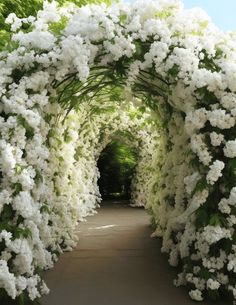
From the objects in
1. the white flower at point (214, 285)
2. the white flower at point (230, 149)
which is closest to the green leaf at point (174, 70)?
the white flower at point (230, 149)

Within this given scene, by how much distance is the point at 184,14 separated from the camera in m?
4.95

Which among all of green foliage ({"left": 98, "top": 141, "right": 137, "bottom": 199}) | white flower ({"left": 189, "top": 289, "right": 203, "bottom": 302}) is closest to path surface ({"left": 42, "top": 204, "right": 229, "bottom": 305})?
white flower ({"left": 189, "top": 289, "right": 203, "bottom": 302})

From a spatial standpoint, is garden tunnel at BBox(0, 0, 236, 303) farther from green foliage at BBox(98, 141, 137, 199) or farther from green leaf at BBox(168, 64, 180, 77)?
green foliage at BBox(98, 141, 137, 199)

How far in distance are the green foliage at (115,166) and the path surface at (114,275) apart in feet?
37.6

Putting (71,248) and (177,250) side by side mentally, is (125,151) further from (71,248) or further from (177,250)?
(177,250)

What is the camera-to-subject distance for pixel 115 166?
20.2 meters

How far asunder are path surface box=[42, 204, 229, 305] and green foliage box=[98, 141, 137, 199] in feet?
37.6

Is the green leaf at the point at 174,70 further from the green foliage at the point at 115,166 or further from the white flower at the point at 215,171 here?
the green foliage at the point at 115,166

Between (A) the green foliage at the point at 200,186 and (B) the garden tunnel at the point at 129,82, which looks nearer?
(B) the garden tunnel at the point at 129,82

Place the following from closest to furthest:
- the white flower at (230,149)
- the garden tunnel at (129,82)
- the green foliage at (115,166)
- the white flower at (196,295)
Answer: the garden tunnel at (129,82), the white flower at (230,149), the white flower at (196,295), the green foliage at (115,166)

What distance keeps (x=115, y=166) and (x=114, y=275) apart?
14537mm

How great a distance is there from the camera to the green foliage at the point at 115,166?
20.0 m

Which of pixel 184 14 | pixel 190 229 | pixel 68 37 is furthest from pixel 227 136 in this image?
pixel 68 37

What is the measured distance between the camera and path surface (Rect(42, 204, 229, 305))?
4.76 meters
